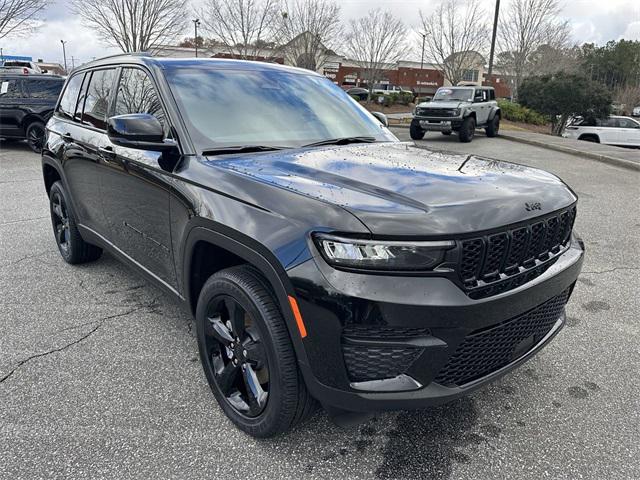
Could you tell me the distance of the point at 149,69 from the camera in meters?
3.06

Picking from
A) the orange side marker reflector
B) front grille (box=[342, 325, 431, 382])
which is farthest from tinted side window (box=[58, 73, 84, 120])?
front grille (box=[342, 325, 431, 382])

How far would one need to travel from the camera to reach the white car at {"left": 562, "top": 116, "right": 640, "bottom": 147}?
64.1 ft

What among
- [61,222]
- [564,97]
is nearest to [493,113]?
[564,97]

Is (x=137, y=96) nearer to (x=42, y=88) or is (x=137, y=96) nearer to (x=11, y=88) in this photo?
(x=42, y=88)

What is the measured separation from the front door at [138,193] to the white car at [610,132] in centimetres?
2043

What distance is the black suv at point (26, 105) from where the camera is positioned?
1199 centimetres

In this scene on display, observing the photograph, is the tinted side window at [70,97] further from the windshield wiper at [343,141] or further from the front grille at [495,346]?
the front grille at [495,346]

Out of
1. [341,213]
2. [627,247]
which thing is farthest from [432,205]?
[627,247]

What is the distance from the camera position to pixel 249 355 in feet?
7.44

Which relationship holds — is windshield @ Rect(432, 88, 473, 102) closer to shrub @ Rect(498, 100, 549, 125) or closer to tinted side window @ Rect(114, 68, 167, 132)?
shrub @ Rect(498, 100, 549, 125)

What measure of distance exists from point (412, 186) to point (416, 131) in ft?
49.7

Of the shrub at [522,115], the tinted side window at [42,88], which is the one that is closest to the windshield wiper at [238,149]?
the tinted side window at [42,88]

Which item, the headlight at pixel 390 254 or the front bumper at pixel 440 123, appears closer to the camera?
the headlight at pixel 390 254

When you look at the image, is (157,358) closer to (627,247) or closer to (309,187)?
(309,187)
